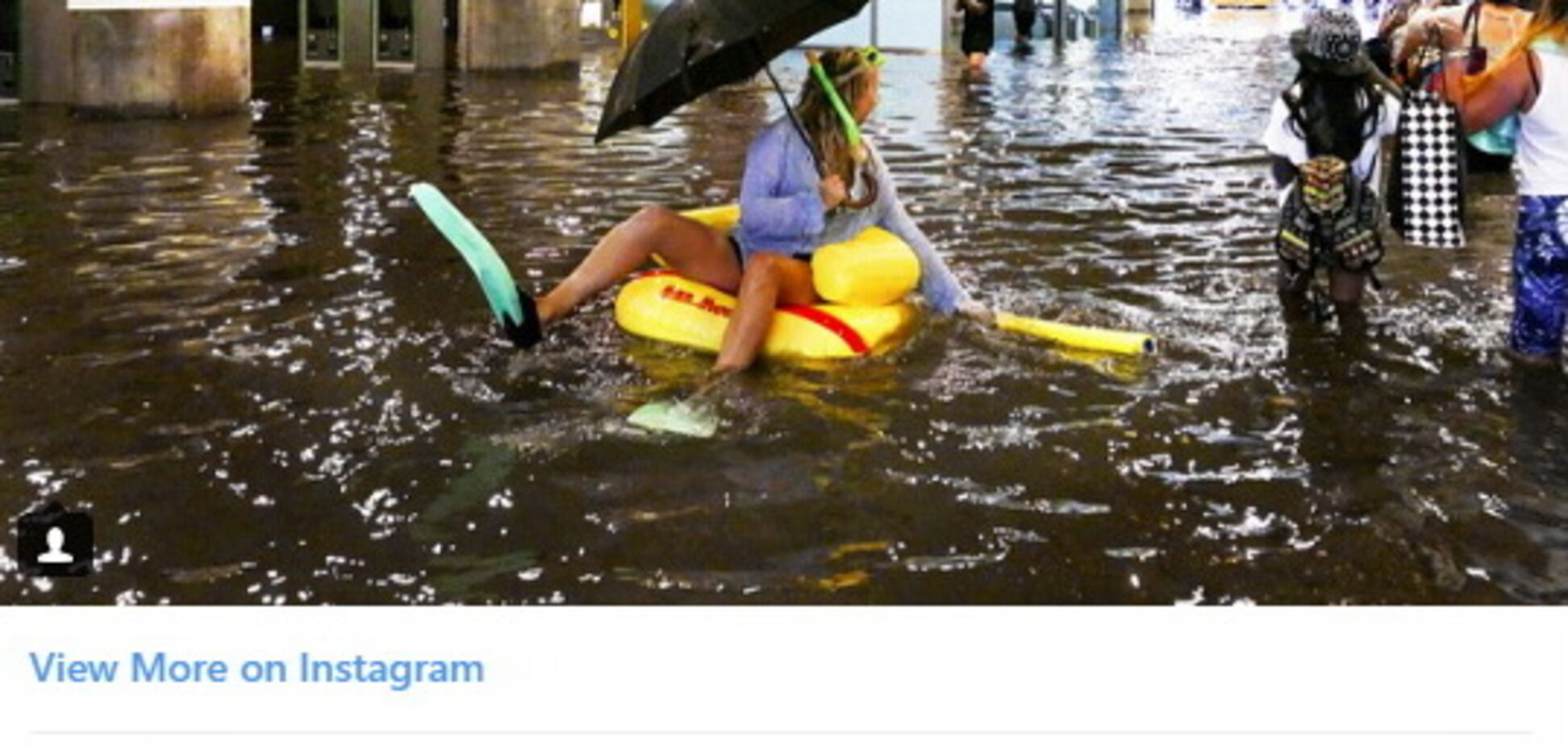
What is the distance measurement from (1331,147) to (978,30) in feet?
54.8

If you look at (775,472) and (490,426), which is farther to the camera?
(490,426)

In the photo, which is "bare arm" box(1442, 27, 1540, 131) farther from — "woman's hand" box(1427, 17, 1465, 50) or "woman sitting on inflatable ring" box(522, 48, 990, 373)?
"woman sitting on inflatable ring" box(522, 48, 990, 373)

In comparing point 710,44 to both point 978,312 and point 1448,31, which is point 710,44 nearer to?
point 978,312

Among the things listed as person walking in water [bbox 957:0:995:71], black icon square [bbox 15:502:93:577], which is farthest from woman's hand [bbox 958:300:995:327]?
person walking in water [bbox 957:0:995:71]

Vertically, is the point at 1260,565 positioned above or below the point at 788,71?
below

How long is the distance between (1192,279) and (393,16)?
1562 centimetres

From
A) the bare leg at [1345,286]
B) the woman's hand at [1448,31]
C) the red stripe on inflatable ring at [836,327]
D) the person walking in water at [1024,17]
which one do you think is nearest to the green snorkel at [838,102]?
the red stripe on inflatable ring at [836,327]

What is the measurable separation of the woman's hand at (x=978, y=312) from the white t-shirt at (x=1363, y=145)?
1.17 metres

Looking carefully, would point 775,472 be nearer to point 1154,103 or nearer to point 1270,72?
point 1154,103

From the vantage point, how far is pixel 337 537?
14.2 ft

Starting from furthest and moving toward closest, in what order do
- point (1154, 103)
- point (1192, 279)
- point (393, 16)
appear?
point (393, 16)
point (1154, 103)
point (1192, 279)

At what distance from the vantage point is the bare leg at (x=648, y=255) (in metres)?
6.08
